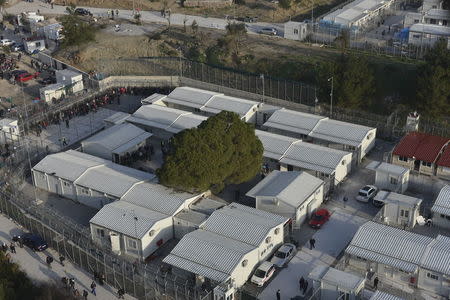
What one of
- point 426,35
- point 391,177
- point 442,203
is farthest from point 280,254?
point 426,35

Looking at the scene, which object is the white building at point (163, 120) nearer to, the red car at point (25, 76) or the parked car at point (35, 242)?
the parked car at point (35, 242)

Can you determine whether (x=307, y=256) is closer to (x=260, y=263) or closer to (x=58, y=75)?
(x=260, y=263)

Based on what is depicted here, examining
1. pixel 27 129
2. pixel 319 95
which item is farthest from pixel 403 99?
pixel 27 129

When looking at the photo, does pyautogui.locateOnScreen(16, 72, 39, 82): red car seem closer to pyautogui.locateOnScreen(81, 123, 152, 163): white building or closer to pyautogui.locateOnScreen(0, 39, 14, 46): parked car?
pyautogui.locateOnScreen(0, 39, 14, 46): parked car

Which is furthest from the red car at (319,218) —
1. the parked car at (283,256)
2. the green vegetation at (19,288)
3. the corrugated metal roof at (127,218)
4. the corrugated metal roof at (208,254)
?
the green vegetation at (19,288)

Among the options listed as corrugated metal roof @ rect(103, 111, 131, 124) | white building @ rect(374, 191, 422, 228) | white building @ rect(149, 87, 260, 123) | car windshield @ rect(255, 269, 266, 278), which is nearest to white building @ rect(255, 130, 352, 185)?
white building @ rect(374, 191, 422, 228)

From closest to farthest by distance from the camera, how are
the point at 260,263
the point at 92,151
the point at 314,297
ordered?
the point at 314,297, the point at 260,263, the point at 92,151
